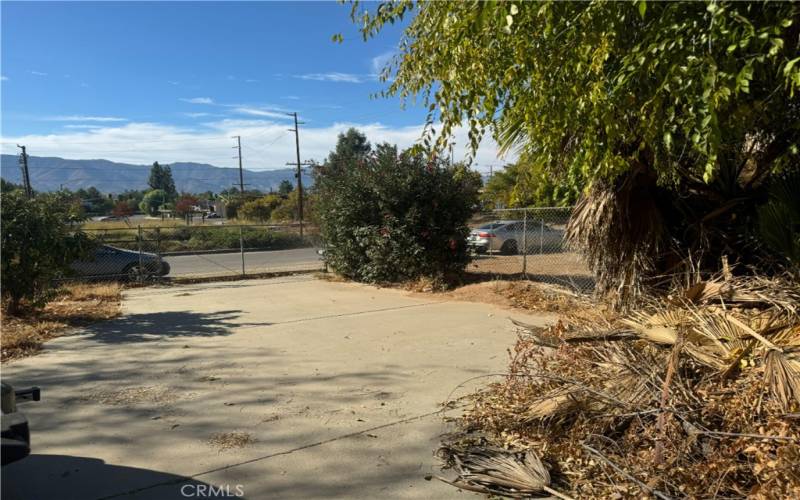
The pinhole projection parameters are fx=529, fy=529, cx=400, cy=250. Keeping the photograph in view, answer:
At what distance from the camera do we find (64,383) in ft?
18.0

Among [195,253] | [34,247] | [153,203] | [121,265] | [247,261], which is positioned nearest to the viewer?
[34,247]

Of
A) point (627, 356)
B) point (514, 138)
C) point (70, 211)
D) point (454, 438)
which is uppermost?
point (514, 138)

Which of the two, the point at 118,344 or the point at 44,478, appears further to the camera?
the point at 118,344

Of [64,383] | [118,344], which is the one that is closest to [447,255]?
[118,344]

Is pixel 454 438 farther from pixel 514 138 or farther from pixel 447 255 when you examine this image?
pixel 447 255

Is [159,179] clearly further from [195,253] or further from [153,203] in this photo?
[195,253]

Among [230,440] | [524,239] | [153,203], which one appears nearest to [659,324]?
[230,440]

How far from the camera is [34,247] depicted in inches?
329

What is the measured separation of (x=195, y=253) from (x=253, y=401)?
21.2 meters

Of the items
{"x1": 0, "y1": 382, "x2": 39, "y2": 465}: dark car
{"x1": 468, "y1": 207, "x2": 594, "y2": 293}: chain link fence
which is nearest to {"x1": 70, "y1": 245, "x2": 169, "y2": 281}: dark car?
{"x1": 468, "y1": 207, "x2": 594, "y2": 293}: chain link fence

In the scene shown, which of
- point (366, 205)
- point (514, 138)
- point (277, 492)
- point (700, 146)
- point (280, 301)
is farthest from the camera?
point (366, 205)

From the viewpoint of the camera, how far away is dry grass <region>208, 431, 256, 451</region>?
12.9 feet

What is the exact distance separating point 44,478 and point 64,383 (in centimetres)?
233

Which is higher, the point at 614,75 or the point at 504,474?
the point at 614,75
